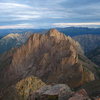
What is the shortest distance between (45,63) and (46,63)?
444mm

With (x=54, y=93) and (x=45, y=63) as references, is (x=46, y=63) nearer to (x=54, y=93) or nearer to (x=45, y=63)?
(x=45, y=63)

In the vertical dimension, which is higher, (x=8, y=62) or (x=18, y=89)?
(x=18, y=89)

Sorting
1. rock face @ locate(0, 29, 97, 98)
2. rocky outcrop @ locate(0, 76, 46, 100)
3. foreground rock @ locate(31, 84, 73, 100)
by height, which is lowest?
rock face @ locate(0, 29, 97, 98)

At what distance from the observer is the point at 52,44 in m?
154

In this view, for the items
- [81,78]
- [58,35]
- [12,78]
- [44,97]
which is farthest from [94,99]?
[58,35]

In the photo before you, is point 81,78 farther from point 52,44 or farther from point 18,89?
point 18,89

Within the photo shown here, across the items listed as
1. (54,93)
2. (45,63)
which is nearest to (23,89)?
(54,93)

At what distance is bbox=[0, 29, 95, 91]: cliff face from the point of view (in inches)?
4611

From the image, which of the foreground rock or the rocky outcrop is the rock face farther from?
the foreground rock

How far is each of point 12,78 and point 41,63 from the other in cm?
1437

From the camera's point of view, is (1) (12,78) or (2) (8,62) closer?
(1) (12,78)

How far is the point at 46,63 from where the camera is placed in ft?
453

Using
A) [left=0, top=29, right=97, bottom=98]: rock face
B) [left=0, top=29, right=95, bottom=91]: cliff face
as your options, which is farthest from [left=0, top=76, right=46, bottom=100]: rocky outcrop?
[left=0, top=29, right=97, bottom=98]: rock face

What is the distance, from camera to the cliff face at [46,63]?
117125 millimetres
